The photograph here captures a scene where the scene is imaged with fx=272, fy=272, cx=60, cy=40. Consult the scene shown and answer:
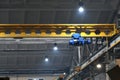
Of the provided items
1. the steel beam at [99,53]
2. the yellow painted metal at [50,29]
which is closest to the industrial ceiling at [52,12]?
the yellow painted metal at [50,29]

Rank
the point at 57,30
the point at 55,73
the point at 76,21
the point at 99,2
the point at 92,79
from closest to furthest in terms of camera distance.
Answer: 1. the point at 57,30
2. the point at 99,2
3. the point at 76,21
4. the point at 92,79
5. the point at 55,73

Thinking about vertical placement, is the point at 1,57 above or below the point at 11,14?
above

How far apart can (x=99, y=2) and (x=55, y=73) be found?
1848cm

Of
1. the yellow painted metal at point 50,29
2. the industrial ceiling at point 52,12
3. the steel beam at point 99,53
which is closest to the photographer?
the steel beam at point 99,53

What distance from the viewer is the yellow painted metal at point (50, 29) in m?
18.3

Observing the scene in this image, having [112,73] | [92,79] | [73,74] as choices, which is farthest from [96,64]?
[112,73]

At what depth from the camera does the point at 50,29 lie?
60.7 feet

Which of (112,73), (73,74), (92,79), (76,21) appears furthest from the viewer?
(73,74)

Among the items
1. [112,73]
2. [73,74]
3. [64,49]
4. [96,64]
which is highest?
[64,49]

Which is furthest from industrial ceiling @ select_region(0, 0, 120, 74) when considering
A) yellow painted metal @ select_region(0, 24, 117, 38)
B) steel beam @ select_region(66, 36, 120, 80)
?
steel beam @ select_region(66, 36, 120, 80)

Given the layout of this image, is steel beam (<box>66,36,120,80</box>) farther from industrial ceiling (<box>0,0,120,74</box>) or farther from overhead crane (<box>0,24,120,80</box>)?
industrial ceiling (<box>0,0,120,74</box>)

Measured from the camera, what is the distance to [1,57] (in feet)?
102

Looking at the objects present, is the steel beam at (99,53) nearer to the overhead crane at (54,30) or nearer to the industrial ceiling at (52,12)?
the overhead crane at (54,30)

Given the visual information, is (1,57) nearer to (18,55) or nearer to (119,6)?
(18,55)
